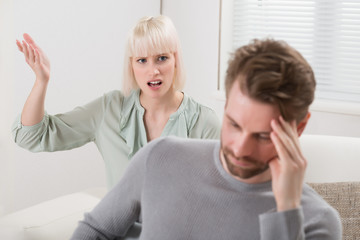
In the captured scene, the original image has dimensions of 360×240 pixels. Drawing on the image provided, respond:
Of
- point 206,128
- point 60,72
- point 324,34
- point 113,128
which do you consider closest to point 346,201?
point 206,128

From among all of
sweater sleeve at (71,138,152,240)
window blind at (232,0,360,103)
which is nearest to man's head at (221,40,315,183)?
sweater sleeve at (71,138,152,240)

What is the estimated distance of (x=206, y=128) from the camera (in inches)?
84.4

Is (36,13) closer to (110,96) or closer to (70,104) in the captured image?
(70,104)

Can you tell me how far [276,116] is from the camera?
1.20m

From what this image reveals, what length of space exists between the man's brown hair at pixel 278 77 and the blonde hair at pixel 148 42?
0.89 meters

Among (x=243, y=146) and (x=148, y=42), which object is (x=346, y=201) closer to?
(x=243, y=146)

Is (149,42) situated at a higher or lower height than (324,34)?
higher

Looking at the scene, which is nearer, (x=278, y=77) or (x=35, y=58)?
(x=278, y=77)

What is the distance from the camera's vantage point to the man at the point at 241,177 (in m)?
1.20

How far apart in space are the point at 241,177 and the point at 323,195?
2.01 ft

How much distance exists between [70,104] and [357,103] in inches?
66.8

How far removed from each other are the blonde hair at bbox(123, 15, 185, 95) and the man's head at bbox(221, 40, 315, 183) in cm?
88

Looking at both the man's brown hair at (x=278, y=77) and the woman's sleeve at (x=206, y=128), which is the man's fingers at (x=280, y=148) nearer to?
the man's brown hair at (x=278, y=77)

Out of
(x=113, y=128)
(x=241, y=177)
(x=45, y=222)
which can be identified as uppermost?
(x=241, y=177)
